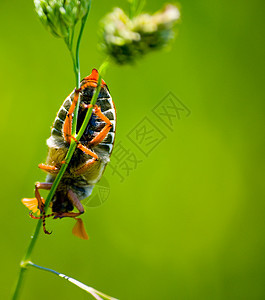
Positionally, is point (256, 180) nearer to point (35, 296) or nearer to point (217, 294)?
point (217, 294)

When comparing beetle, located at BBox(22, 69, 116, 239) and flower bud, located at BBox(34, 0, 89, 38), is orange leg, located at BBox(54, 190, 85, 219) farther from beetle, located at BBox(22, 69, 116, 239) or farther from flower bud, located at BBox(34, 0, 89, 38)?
flower bud, located at BBox(34, 0, 89, 38)

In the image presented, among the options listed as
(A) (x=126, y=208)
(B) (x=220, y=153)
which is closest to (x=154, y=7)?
(B) (x=220, y=153)

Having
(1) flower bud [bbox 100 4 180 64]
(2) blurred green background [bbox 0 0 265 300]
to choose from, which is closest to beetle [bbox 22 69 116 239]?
(1) flower bud [bbox 100 4 180 64]

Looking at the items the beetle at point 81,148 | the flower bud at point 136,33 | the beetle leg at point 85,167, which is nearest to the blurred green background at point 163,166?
the beetle at point 81,148

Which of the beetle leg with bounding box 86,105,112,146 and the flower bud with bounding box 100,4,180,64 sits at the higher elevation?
the flower bud with bounding box 100,4,180,64

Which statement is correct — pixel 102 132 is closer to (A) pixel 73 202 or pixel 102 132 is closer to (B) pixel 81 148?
(B) pixel 81 148

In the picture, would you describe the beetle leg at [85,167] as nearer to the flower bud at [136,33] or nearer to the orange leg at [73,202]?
the orange leg at [73,202]

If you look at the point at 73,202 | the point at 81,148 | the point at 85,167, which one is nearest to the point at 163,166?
the point at 73,202
